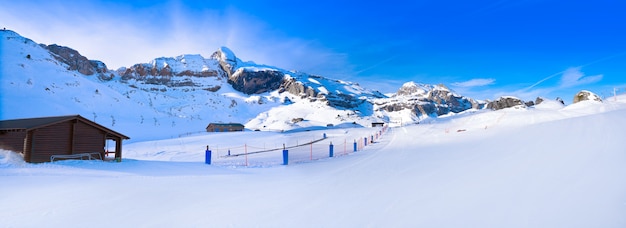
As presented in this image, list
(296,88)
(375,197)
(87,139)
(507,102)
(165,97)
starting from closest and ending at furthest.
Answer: (375,197) → (87,139) → (507,102) → (165,97) → (296,88)

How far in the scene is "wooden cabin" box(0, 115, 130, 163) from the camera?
52.1 ft

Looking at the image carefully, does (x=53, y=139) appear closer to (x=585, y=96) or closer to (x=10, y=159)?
(x=10, y=159)

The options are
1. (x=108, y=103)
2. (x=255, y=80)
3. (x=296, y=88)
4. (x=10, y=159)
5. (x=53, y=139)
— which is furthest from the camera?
(x=255, y=80)

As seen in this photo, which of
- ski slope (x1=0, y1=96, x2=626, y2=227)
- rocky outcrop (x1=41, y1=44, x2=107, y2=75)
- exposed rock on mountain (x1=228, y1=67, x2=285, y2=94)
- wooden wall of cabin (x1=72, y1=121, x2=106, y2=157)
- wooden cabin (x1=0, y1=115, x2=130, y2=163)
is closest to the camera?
ski slope (x1=0, y1=96, x2=626, y2=227)

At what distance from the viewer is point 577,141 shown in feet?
37.8

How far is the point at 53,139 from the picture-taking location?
54.6 ft

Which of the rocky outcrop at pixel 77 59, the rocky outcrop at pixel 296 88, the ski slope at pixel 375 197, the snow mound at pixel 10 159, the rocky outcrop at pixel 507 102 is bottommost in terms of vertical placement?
the ski slope at pixel 375 197

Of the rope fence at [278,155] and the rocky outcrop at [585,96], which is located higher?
the rocky outcrop at [585,96]

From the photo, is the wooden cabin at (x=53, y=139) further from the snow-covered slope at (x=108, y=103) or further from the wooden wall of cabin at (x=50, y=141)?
the snow-covered slope at (x=108, y=103)

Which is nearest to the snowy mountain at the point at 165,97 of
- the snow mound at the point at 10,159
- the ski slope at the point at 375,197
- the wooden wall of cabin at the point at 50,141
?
the snow mound at the point at 10,159

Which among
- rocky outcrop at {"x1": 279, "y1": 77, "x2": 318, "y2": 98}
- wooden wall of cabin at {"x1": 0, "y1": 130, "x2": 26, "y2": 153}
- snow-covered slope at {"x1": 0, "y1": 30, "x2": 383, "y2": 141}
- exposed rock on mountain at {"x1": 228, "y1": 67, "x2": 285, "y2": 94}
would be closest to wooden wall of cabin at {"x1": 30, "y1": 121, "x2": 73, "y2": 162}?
wooden wall of cabin at {"x1": 0, "y1": 130, "x2": 26, "y2": 153}

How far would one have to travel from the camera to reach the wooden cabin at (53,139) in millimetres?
15875

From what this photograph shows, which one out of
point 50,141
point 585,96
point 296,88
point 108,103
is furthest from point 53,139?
point 296,88

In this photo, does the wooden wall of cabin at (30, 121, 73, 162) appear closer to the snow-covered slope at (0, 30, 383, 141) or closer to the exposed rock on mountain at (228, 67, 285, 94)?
the snow-covered slope at (0, 30, 383, 141)
